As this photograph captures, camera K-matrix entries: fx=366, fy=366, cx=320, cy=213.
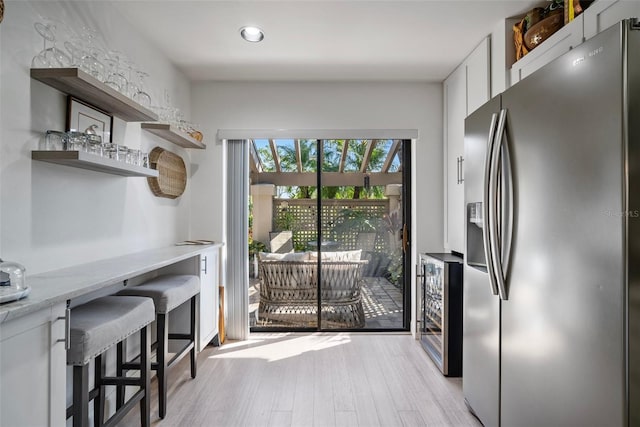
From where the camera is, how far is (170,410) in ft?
7.33

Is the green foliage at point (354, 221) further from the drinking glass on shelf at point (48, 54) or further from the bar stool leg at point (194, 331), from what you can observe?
the drinking glass on shelf at point (48, 54)

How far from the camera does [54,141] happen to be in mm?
1665

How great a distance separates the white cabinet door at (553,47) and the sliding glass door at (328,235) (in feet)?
5.29

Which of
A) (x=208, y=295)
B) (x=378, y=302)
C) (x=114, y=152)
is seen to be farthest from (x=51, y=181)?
(x=378, y=302)

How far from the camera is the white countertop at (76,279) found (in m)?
1.10

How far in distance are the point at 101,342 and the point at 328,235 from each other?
256cm

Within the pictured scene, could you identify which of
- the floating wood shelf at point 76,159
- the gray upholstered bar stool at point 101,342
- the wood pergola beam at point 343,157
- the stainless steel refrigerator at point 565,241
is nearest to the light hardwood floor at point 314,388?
the gray upholstered bar stool at point 101,342

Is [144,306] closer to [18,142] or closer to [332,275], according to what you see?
[18,142]

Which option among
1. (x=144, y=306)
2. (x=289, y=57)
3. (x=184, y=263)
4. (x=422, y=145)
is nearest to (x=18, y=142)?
(x=144, y=306)

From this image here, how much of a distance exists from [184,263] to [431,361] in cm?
213

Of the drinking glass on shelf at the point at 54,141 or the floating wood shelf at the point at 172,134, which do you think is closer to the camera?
the drinking glass on shelf at the point at 54,141

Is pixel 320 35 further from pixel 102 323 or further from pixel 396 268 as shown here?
pixel 396 268

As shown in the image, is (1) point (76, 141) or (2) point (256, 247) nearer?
(1) point (76, 141)

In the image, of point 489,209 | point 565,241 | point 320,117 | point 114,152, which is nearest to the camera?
point 565,241
